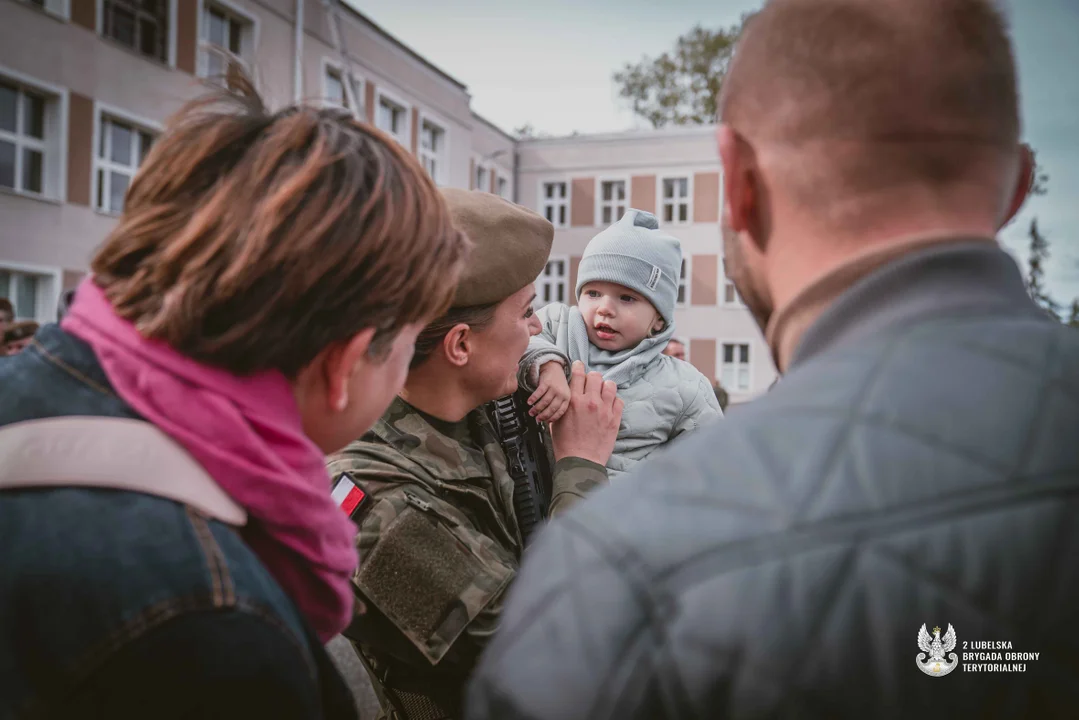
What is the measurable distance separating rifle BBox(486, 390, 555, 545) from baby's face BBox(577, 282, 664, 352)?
76 centimetres

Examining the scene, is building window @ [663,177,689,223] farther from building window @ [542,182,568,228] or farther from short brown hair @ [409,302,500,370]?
short brown hair @ [409,302,500,370]

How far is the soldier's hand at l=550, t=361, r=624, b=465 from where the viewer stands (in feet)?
7.03

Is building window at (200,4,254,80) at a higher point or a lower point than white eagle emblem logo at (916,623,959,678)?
higher

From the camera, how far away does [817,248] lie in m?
0.97

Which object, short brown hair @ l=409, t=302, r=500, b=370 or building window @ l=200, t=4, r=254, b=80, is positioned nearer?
short brown hair @ l=409, t=302, r=500, b=370

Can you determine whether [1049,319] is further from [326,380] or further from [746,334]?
[746,334]

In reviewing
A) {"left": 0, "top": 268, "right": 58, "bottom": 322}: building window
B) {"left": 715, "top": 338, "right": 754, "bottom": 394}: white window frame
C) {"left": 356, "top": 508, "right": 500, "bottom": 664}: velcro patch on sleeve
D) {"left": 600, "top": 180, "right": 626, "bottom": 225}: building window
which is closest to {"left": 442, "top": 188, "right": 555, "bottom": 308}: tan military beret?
{"left": 356, "top": 508, "right": 500, "bottom": 664}: velcro patch on sleeve

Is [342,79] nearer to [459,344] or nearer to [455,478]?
[459,344]

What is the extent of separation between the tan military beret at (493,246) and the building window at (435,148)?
2229cm

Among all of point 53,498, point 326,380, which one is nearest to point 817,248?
point 326,380

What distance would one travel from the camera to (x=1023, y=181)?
109 centimetres

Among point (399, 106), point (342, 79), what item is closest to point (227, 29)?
point (342, 79)

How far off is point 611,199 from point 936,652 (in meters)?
29.3

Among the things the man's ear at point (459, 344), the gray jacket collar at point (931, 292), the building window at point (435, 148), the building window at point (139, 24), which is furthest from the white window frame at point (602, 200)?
the gray jacket collar at point (931, 292)
